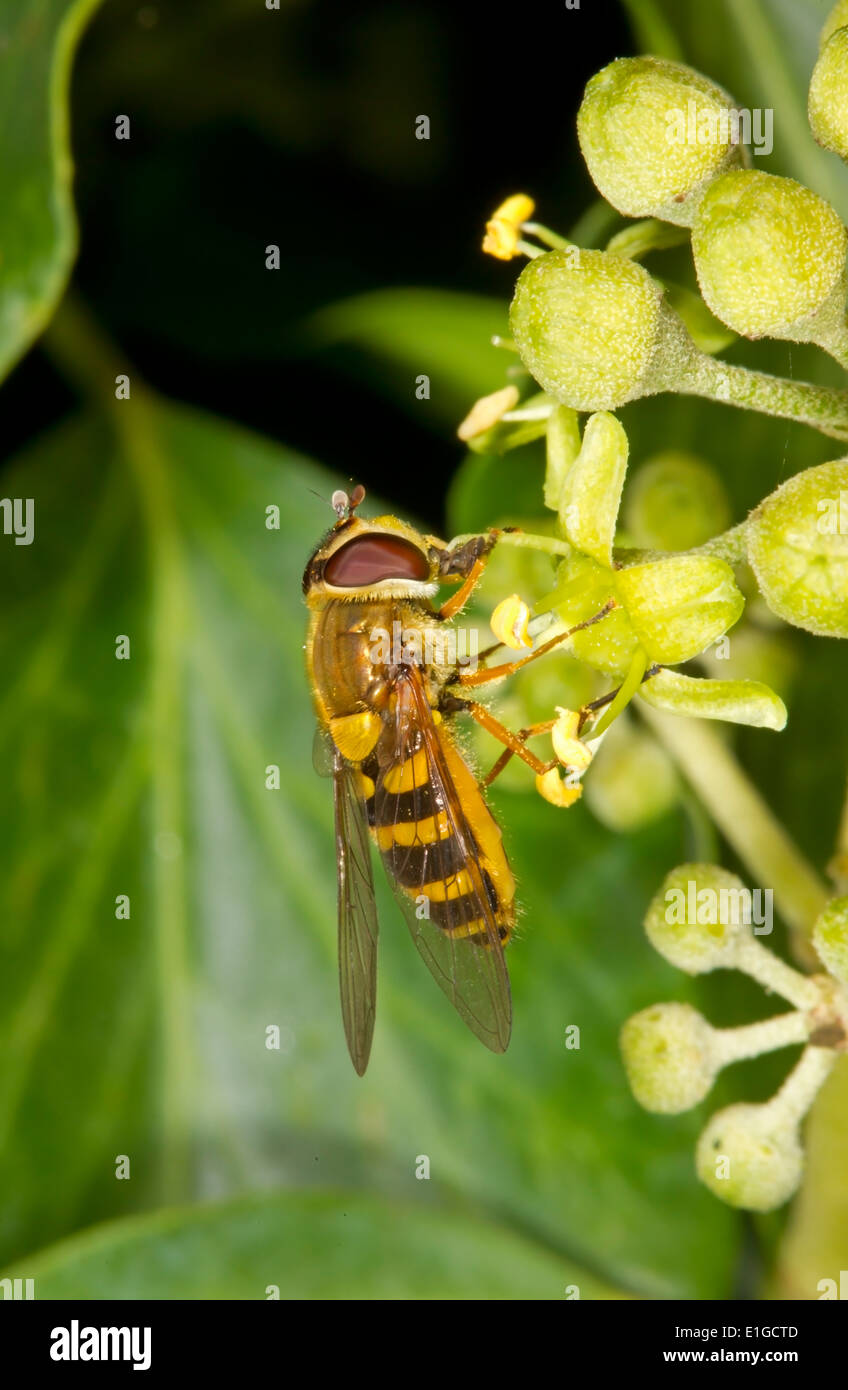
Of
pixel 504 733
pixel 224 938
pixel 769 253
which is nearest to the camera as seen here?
pixel 769 253

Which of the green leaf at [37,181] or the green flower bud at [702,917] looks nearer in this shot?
the green flower bud at [702,917]

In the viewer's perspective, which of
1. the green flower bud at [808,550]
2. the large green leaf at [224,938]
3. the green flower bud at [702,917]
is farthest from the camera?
the large green leaf at [224,938]

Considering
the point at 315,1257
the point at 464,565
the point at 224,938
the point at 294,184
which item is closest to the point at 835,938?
the point at 464,565

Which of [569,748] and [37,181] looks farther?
[37,181]

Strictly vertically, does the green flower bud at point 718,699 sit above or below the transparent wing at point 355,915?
above

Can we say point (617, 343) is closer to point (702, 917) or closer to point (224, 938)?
point (702, 917)

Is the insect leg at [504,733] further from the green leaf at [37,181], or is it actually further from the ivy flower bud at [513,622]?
the green leaf at [37,181]

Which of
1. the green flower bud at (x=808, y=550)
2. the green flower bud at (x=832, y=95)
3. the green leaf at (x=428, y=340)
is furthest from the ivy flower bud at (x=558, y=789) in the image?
the green leaf at (x=428, y=340)
